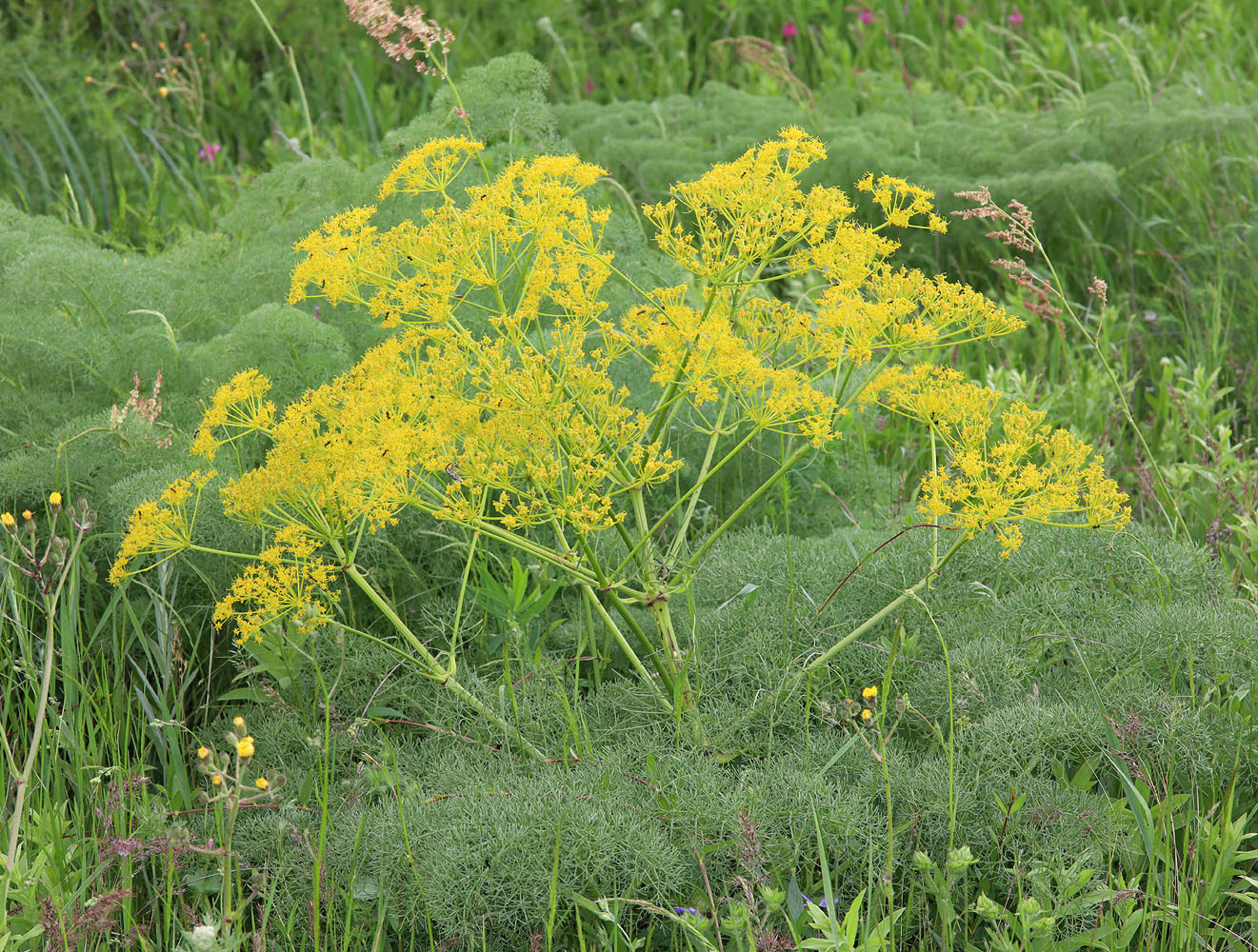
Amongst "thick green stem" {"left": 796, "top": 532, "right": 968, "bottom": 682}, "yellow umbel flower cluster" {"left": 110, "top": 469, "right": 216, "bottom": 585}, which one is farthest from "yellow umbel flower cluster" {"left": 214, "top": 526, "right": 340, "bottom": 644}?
"thick green stem" {"left": 796, "top": 532, "right": 968, "bottom": 682}

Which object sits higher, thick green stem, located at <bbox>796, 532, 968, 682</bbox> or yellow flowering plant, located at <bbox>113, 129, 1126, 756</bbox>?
yellow flowering plant, located at <bbox>113, 129, 1126, 756</bbox>

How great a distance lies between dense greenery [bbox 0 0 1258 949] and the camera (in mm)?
1857

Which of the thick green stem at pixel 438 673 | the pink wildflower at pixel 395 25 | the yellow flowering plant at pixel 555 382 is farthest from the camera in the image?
the pink wildflower at pixel 395 25

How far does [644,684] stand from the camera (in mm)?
2365

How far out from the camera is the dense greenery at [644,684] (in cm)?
186

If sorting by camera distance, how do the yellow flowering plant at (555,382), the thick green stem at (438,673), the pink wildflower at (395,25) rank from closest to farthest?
the yellow flowering plant at (555,382), the thick green stem at (438,673), the pink wildflower at (395,25)

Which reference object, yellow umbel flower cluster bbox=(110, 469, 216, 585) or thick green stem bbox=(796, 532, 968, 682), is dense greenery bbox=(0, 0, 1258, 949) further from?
yellow umbel flower cluster bbox=(110, 469, 216, 585)

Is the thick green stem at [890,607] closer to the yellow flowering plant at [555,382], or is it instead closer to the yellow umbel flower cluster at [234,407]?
the yellow flowering plant at [555,382]

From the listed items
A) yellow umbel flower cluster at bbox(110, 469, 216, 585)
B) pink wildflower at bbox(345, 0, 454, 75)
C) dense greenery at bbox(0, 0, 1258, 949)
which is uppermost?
pink wildflower at bbox(345, 0, 454, 75)

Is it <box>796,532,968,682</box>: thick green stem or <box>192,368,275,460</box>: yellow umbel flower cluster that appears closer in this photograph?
<box>192,368,275,460</box>: yellow umbel flower cluster

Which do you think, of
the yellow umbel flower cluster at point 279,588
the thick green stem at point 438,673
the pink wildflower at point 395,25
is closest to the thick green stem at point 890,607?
the thick green stem at point 438,673

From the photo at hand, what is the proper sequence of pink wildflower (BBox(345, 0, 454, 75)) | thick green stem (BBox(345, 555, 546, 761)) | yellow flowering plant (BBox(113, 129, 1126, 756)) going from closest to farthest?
yellow flowering plant (BBox(113, 129, 1126, 756))
thick green stem (BBox(345, 555, 546, 761))
pink wildflower (BBox(345, 0, 454, 75))

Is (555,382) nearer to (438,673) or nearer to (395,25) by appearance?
(438,673)

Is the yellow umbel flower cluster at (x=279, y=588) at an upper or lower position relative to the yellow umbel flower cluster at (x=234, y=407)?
lower
